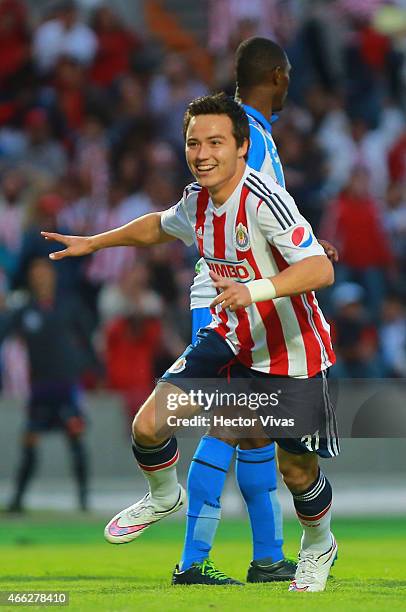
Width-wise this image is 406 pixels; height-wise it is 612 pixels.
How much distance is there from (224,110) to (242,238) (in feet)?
1.84

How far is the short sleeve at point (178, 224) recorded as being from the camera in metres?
6.50

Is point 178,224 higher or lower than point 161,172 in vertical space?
lower

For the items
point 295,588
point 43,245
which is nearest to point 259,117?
point 295,588

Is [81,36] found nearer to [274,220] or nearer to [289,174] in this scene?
[289,174]

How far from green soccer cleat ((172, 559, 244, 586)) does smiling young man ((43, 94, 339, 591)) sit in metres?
0.34

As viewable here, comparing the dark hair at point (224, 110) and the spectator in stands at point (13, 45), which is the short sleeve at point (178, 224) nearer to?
the dark hair at point (224, 110)

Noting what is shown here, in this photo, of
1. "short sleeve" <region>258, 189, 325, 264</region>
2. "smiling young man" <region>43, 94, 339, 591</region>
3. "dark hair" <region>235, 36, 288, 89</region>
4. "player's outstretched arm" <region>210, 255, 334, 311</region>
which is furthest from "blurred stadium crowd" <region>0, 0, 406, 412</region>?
"player's outstretched arm" <region>210, 255, 334, 311</region>

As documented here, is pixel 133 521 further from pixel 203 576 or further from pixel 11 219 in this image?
pixel 11 219

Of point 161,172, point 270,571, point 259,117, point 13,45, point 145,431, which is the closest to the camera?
point 145,431

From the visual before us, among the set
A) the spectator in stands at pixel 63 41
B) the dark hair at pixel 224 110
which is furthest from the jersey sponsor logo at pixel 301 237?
the spectator in stands at pixel 63 41

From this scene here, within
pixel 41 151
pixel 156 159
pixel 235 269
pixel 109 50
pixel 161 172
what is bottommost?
pixel 235 269

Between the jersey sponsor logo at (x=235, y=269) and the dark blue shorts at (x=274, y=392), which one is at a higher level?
the jersey sponsor logo at (x=235, y=269)

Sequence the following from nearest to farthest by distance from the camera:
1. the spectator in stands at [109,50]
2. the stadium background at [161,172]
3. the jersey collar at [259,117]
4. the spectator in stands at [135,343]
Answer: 1. the jersey collar at [259,117]
2. the spectator in stands at [135,343]
3. the stadium background at [161,172]
4. the spectator in stands at [109,50]

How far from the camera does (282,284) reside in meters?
5.69
